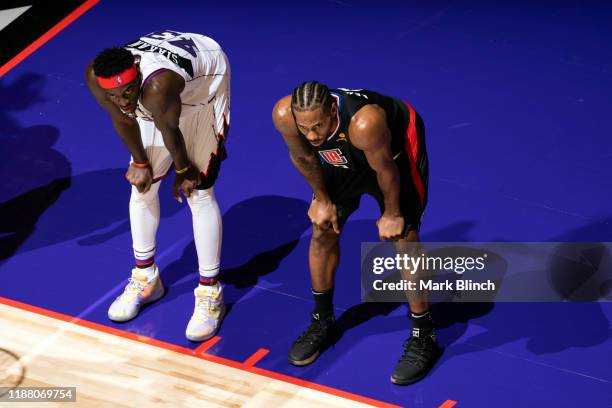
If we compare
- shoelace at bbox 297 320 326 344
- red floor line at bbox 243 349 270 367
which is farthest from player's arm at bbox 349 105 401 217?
red floor line at bbox 243 349 270 367

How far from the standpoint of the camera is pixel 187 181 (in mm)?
5691

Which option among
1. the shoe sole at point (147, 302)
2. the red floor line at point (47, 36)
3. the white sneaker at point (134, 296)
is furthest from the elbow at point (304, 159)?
the red floor line at point (47, 36)

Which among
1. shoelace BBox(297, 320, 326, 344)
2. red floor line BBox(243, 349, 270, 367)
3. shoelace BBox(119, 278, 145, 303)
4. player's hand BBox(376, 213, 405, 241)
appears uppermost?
player's hand BBox(376, 213, 405, 241)

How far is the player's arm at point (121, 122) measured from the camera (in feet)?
17.6

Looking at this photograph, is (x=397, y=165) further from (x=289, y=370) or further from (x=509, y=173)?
(x=509, y=173)

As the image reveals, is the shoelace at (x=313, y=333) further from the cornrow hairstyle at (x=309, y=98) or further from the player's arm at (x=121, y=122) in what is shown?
the cornrow hairstyle at (x=309, y=98)

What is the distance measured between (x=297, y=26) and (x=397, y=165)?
4.10 meters

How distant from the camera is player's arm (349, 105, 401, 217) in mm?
4832

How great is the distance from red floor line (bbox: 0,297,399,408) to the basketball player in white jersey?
0.36ft

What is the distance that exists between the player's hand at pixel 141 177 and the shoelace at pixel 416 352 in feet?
5.37

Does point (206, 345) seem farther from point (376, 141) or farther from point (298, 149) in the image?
point (376, 141)

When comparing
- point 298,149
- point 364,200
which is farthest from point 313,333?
point 364,200

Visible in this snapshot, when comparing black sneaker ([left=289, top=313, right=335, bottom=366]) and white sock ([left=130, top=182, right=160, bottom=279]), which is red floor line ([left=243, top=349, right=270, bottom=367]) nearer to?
black sneaker ([left=289, top=313, right=335, bottom=366])

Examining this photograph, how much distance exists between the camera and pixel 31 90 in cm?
834
